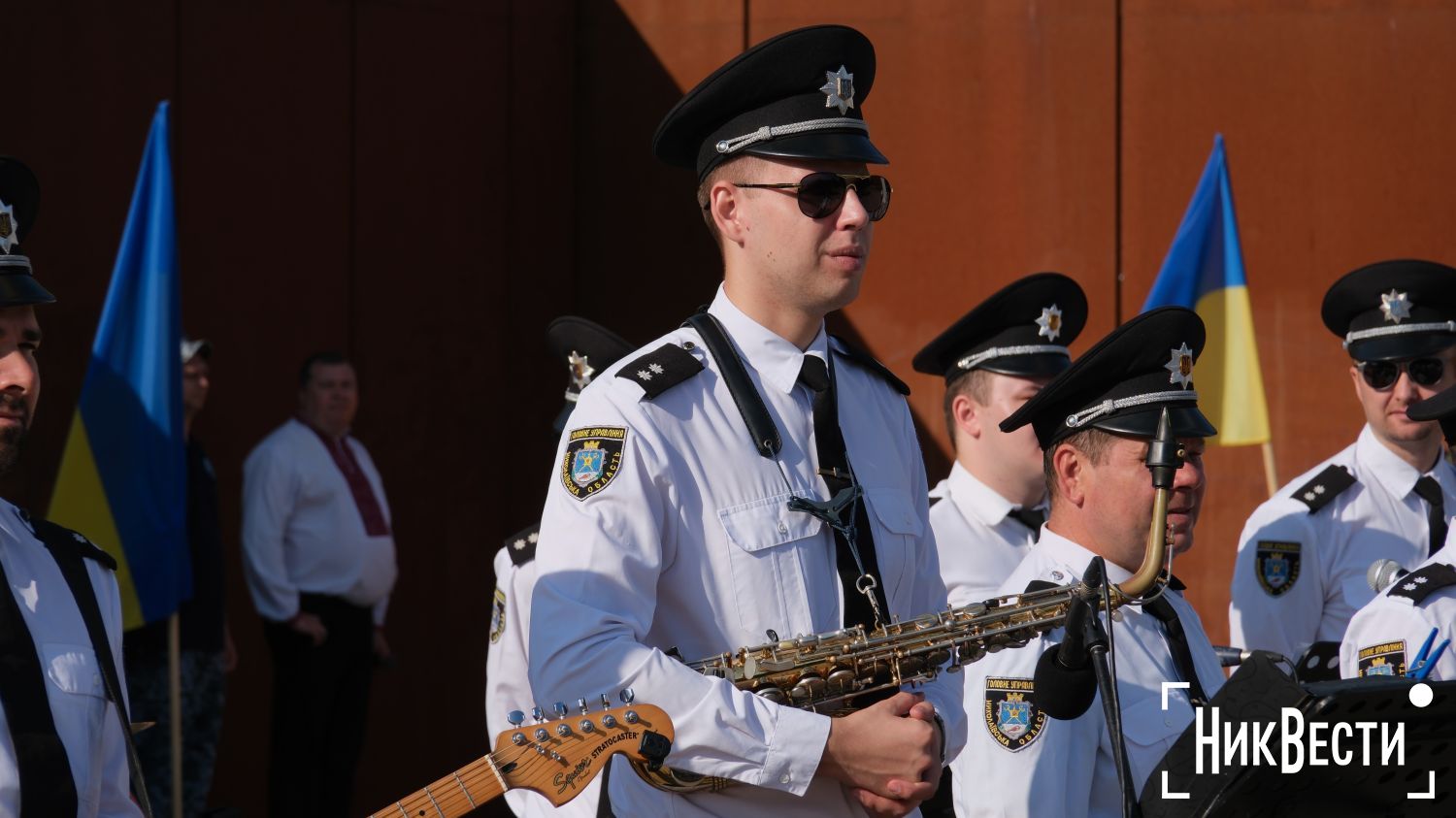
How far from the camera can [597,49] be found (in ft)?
35.8

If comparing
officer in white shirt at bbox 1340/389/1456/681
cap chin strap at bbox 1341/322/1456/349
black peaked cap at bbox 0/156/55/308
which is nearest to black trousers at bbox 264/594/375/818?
cap chin strap at bbox 1341/322/1456/349

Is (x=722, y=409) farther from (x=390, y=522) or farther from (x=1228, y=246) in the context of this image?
(x=390, y=522)

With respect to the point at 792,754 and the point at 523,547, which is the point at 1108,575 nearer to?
the point at 792,754

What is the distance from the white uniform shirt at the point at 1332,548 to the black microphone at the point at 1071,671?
3.48 meters

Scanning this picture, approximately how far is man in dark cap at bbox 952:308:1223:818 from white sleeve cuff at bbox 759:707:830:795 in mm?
733

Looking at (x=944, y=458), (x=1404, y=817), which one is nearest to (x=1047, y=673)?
(x=1404, y=817)

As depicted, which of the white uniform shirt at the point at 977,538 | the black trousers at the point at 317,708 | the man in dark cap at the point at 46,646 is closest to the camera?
the man in dark cap at the point at 46,646

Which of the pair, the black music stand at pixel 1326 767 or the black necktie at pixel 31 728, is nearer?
the black music stand at pixel 1326 767

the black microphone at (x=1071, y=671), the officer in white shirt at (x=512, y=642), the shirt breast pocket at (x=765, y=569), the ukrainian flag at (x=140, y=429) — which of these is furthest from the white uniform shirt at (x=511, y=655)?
the ukrainian flag at (x=140, y=429)

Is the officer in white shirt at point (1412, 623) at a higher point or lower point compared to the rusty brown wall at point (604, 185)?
lower

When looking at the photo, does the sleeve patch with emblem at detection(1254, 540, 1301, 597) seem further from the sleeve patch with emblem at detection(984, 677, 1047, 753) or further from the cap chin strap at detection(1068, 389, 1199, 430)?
the sleeve patch with emblem at detection(984, 677, 1047, 753)

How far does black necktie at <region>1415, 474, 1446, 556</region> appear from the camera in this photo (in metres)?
6.45

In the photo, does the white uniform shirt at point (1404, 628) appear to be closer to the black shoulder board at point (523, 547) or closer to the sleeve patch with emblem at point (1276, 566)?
the sleeve patch with emblem at point (1276, 566)

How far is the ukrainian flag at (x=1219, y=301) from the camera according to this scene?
7922mm
